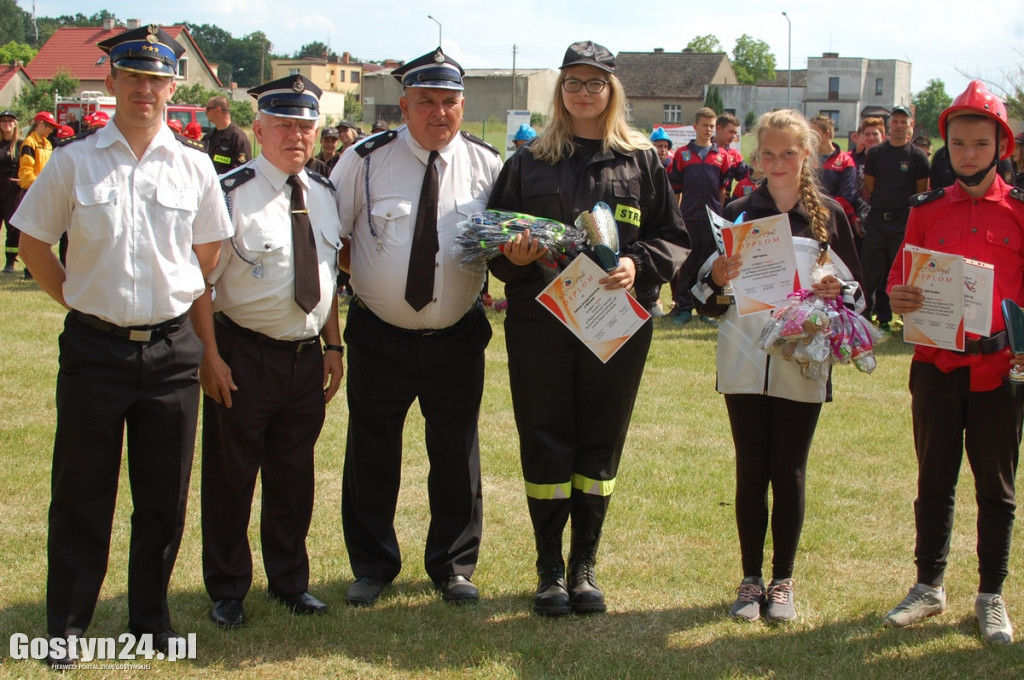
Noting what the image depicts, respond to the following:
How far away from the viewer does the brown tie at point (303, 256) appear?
Answer: 3963 millimetres

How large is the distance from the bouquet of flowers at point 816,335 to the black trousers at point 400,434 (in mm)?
1333

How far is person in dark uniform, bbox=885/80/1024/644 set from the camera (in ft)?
12.9

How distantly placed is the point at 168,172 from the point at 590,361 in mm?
1846

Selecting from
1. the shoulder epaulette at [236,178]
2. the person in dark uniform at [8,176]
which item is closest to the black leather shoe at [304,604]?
the shoulder epaulette at [236,178]

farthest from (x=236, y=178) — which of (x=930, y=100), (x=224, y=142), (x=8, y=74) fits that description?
(x=930, y=100)

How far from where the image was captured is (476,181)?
445 centimetres

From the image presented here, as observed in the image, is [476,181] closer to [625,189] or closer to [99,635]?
[625,189]

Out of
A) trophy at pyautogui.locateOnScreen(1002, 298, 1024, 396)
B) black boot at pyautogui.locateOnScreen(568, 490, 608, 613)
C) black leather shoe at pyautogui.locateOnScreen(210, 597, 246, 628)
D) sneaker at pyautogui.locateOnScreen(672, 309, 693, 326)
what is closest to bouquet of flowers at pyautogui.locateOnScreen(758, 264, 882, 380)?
trophy at pyautogui.locateOnScreen(1002, 298, 1024, 396)

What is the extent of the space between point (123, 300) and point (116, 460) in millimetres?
628

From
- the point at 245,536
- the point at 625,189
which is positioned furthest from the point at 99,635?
the point at 625,189

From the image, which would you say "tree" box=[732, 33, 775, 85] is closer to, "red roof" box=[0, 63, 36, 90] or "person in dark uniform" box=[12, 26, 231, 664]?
"red roof" box=[0, 63, 36, 90]

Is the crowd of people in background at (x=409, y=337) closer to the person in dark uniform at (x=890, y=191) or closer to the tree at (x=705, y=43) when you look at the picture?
the person in dark uniform at (x=890, y=191)

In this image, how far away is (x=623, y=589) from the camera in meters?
4.64

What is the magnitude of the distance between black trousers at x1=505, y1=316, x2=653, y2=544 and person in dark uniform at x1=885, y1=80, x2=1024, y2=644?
47.6 inches
